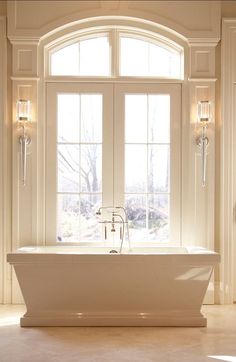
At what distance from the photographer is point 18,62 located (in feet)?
16.5

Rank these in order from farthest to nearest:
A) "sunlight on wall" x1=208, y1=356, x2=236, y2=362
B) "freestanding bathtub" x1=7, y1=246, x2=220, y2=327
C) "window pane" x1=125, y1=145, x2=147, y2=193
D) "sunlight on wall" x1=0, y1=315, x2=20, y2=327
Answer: "window pane" x1=125, y1=145, x2=147, y2=193
"sunlight on wall" x1=0, y1=315, x2=20, y2=327
"freestanding bathtub" x1=7, y1=246, x2=220, y2=327
"sunlight on wall" x1=208, y1=356, x2=236, y2=362

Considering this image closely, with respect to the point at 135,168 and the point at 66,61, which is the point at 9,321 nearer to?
the point at 135,168

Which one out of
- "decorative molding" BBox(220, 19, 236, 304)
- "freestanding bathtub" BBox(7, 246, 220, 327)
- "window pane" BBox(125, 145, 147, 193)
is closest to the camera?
"freestanding bathtub" BBox(7, 246, 220, 327)

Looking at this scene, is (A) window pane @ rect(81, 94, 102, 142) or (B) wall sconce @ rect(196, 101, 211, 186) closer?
(B) wall sconce @ rect(196, 101, 211, 186)

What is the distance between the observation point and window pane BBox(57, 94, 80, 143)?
5.15 m

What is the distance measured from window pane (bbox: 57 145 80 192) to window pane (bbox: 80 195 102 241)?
0.16 metres

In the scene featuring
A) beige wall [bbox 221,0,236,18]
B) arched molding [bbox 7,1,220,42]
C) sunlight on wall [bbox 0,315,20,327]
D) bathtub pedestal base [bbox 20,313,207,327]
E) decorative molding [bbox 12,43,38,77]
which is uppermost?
beige wall [bbox 221,0,236,18]

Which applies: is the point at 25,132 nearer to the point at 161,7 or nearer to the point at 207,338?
the point at 161,7

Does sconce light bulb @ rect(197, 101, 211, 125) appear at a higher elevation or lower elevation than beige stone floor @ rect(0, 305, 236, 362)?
higher

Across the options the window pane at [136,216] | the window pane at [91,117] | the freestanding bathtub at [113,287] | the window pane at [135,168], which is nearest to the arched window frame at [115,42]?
the window pane at [91,117]

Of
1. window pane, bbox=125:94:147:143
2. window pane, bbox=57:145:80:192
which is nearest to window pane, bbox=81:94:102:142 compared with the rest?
window pane, bbox=57:145:80:192

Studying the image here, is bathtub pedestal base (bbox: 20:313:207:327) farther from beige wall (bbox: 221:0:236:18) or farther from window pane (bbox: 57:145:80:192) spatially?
beige wall (bbox: 221:0:236:18)

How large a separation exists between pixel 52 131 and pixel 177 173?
50.3 inches

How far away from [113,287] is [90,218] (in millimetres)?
1151
